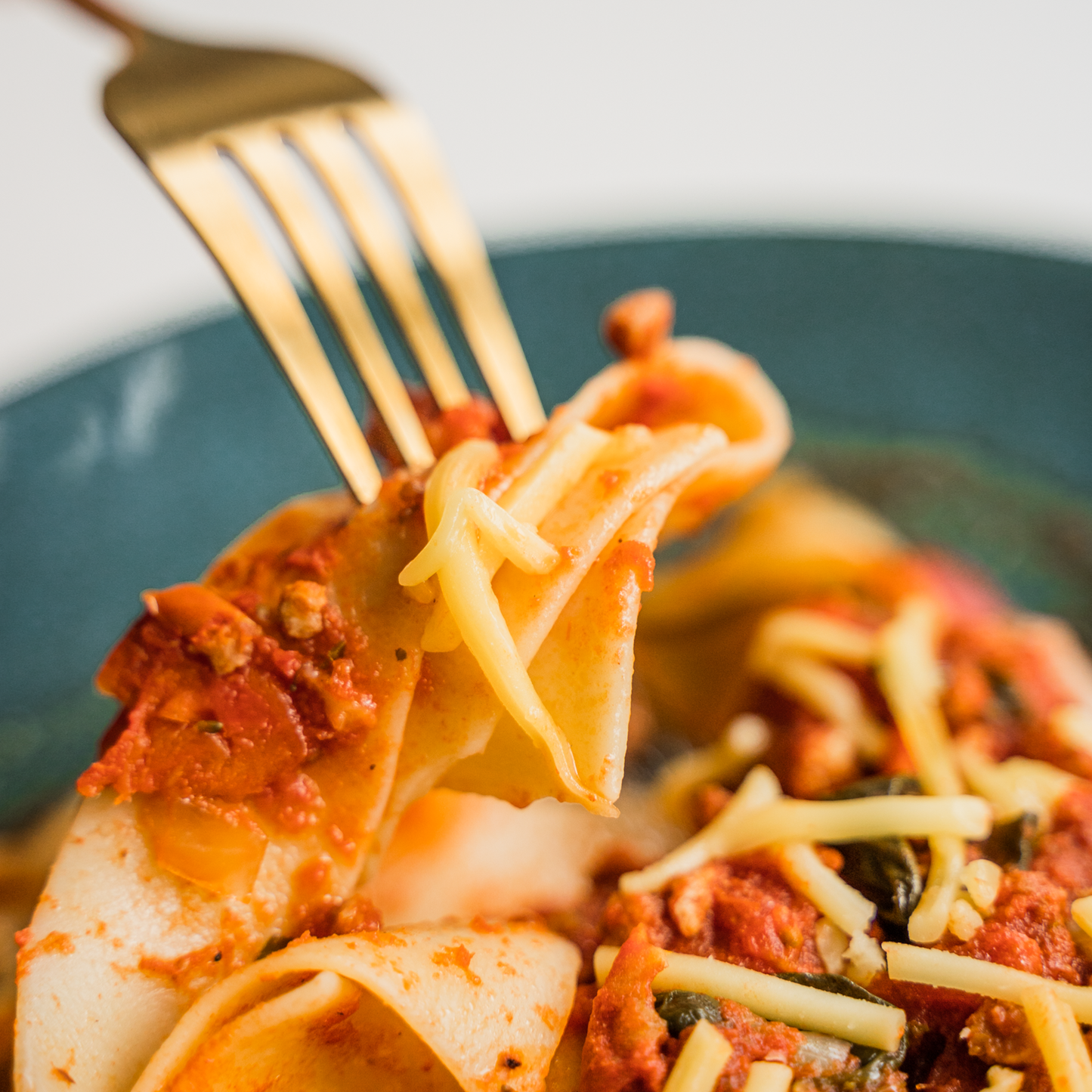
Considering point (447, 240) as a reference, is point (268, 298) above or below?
above

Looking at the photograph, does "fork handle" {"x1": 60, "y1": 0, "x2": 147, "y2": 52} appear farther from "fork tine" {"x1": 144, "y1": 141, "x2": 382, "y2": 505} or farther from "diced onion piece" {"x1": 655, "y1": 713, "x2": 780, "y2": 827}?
"diced onion piece" {"x1": 655, "y1": 713, "x2": 780, "y2": 827}

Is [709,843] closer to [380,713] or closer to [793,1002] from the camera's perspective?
[793,1002]

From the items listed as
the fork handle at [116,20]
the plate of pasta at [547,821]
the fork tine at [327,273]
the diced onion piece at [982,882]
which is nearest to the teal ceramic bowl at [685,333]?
the plate of pasta at [547,821]

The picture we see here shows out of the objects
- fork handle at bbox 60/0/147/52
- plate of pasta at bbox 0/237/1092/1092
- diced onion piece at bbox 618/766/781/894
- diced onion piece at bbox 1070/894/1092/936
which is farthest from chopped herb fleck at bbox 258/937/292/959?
fork handle at bbox 60/0/147/52

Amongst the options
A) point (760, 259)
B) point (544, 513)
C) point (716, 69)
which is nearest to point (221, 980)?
point (544, 513)

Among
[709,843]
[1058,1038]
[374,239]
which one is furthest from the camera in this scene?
[374,239]

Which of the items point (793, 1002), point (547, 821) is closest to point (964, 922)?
point (793, 1002)

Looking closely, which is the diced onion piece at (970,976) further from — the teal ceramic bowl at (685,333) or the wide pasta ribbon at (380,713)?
the teal ceramic bowl at (685,333)
